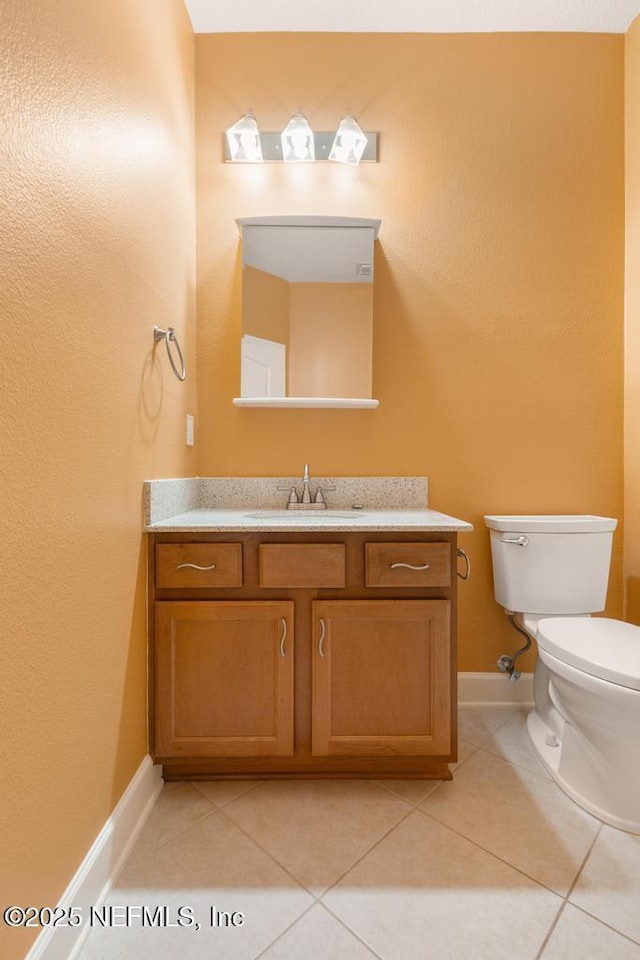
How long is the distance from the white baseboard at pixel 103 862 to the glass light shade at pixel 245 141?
2.22m

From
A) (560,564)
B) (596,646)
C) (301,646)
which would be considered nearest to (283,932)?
(301,646)

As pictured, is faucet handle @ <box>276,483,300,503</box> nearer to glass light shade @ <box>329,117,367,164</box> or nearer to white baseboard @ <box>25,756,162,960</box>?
white baseboard @ <box>25,756,162,960</box>

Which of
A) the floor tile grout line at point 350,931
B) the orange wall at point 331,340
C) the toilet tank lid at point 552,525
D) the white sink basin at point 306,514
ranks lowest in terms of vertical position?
the floor tile grout line at point 350,931

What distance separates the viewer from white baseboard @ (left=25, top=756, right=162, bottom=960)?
2.70 ft

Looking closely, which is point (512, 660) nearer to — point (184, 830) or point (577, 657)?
point (577, 657)

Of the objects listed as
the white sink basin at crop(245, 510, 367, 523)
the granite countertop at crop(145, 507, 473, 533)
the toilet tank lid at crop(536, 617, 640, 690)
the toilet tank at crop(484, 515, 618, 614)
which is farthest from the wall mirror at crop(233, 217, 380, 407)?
the toilet tank lid at crop(536, 617, 640, 690)

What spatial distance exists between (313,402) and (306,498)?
39 cm

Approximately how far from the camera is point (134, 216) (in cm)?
121

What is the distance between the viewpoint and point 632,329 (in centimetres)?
178

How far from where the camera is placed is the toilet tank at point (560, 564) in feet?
5.28

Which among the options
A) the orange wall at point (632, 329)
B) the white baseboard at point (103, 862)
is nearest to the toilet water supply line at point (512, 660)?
the orange wall at point (632, 329)

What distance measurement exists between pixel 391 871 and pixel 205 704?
64 cm

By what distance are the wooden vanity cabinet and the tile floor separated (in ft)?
0.40

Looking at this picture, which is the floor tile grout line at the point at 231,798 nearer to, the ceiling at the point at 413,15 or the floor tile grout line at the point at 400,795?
the floor tile grout line at the point at 400,795
